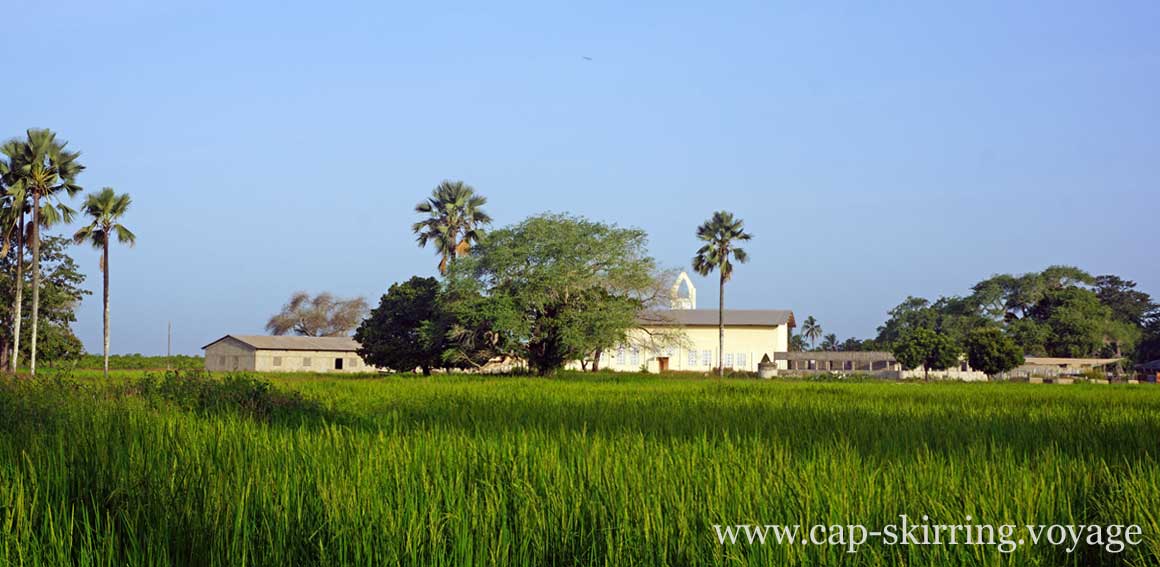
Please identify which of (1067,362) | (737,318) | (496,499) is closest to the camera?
(496,499)

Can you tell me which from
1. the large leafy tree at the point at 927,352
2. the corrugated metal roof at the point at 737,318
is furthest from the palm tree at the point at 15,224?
the large leafy tree at the point at 927,352

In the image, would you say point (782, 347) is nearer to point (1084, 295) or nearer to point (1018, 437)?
point (1084, 295)

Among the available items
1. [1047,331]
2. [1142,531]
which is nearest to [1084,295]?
[1047,331]

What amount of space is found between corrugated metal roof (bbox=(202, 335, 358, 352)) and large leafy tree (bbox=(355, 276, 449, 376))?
17.8m

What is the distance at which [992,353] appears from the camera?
66.4 metres

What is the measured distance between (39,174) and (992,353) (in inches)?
2247

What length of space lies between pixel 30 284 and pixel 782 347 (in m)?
51.1

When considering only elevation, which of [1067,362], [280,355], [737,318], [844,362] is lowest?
[844,362]

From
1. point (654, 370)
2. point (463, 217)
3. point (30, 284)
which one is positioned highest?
point (463, 217)

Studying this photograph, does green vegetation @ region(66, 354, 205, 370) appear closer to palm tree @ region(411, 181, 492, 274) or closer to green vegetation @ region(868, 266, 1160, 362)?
palm tree @ region(411, 181, 492, 274)

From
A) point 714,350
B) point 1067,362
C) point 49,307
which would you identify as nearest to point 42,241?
point 49,307

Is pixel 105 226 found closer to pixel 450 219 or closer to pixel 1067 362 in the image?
pixel 450 219

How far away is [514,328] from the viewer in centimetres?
4309

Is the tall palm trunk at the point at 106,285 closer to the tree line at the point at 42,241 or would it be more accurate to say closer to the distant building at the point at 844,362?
the tree line at the point at 42,241
